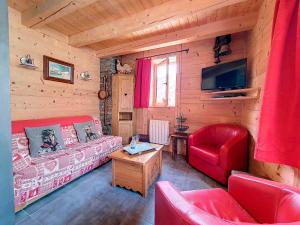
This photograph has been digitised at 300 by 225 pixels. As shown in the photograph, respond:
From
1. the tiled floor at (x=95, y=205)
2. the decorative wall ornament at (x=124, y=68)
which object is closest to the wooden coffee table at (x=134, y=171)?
the tiled floor at (x=95, y=205)

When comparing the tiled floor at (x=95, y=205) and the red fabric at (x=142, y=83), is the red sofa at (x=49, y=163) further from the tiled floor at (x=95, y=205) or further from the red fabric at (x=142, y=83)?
the red fabric at (x=142, y=83)

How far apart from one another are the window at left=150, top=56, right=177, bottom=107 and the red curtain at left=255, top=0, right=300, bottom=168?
2451 mm

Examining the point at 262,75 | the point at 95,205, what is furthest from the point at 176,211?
the point at 262,75

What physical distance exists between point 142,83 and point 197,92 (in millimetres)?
1351

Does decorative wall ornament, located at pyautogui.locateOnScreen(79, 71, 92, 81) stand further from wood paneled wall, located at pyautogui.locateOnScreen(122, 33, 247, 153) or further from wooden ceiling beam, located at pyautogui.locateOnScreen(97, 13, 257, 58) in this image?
wood paneled wall, located at pyautogui.locateOnScreen(122, 33, 247, 153)

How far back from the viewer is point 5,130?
123cm

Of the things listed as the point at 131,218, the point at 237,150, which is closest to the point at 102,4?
the point at 131,218

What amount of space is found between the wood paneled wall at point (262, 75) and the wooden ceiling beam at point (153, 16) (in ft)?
1.62

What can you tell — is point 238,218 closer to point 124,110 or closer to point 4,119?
point 4,119

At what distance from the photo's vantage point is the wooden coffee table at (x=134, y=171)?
72.1 inches

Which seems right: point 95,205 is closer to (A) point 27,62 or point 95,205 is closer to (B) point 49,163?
(B) point 49,163

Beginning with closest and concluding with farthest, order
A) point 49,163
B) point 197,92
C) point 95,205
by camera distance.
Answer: point 95,205 < point 49,163 < point 197,92

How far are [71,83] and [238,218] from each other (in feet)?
11.4

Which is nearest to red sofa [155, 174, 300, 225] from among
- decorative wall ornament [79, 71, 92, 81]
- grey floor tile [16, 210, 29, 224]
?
grey floor tile [16, 210, 29, 224]
